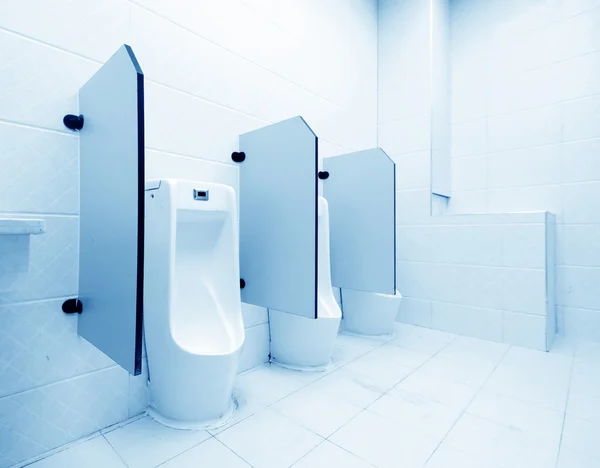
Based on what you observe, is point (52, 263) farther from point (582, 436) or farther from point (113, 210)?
point (582, 436)

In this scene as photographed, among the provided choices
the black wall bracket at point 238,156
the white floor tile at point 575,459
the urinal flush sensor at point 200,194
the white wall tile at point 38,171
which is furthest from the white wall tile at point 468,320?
the white wall tile at point 38,171

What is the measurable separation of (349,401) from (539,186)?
6.74 feet

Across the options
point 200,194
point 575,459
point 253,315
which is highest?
point 200,194

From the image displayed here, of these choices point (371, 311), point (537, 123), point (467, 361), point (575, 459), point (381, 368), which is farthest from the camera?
point (537, 123)

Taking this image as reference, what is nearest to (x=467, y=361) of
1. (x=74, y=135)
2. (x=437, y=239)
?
(x=437, y=239)

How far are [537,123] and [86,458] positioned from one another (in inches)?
122

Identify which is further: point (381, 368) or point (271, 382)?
point (381, 368)

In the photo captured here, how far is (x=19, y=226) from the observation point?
729 millimetres

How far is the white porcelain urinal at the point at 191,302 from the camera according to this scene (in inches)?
45.7

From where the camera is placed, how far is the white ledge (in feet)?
2.32

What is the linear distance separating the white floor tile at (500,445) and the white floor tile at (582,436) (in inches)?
2.9

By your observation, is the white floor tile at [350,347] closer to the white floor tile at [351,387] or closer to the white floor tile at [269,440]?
the white floor tile at [351,387]

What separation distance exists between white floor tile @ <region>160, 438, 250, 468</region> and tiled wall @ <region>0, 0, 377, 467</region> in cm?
35

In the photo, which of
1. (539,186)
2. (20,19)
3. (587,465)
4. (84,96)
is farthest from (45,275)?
(539,186)
